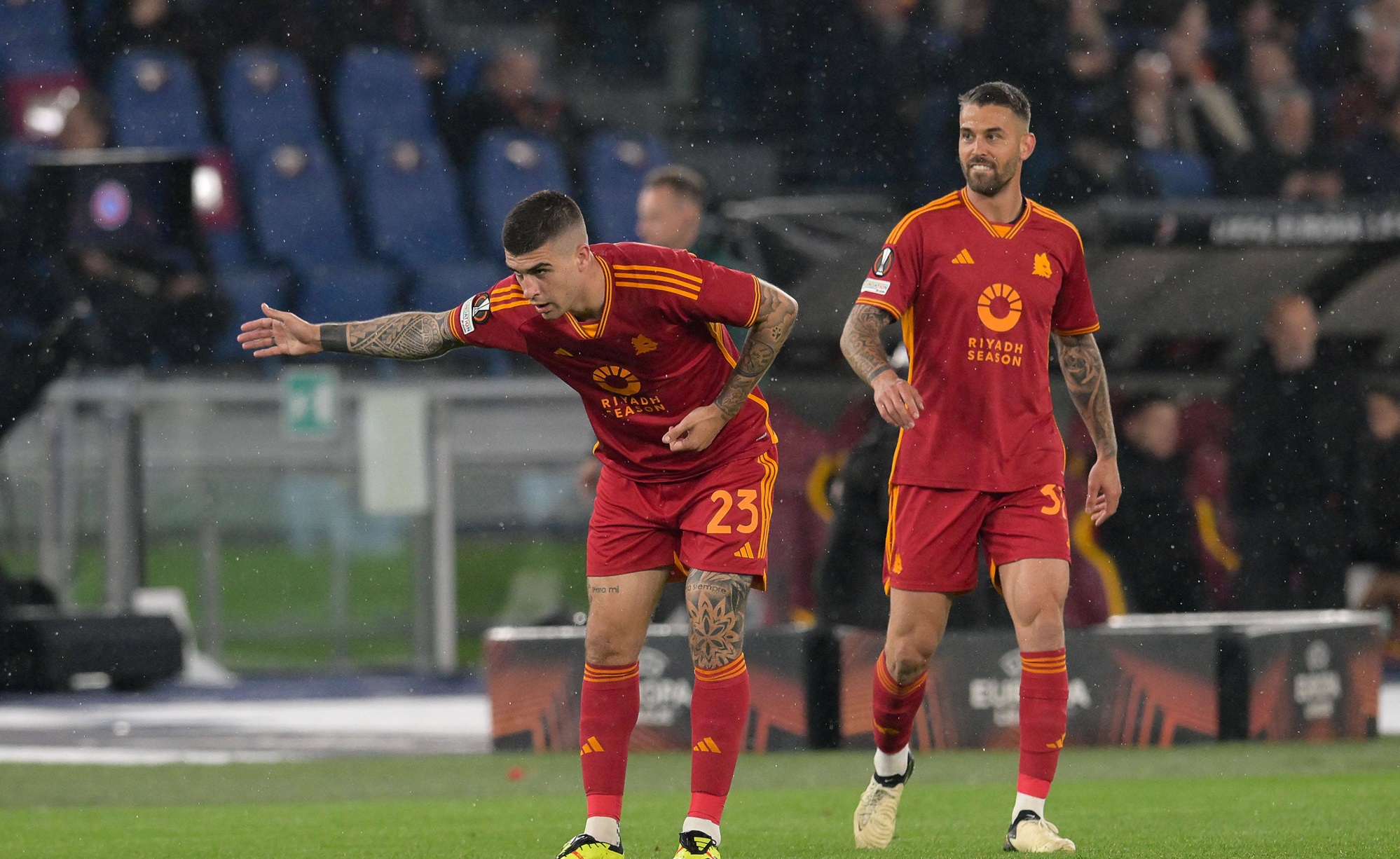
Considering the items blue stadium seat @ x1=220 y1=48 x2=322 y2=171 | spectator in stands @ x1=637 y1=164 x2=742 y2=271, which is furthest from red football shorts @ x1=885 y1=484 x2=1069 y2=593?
blue stadium seat @ x1=220 y1=48 x2=322 y2=171

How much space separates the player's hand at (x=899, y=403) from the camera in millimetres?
4785

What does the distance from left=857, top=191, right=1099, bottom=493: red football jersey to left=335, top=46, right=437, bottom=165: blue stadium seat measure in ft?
33.0

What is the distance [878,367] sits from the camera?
5.10 metres

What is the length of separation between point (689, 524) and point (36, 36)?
1147cm

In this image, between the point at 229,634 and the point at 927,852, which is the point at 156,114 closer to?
the point at 229,634

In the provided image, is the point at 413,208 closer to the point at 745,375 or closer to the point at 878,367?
the point at 878,367

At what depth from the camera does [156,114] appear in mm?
14203

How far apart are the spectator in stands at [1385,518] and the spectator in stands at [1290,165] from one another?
1395 mm

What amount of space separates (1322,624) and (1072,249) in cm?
387

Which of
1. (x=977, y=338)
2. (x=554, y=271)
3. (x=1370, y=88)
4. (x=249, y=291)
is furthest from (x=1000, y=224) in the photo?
(x=1370, y=88)

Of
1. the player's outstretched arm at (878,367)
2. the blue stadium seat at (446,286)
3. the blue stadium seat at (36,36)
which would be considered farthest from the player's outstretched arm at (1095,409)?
the blue stadium seat at (36,36)

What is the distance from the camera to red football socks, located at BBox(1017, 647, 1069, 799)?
16.7 feet

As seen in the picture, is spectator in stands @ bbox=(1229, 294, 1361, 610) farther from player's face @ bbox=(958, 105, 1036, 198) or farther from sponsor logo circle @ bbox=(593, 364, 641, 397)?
sponsor logo circle @ bbox=(593, 364, 641, 397)

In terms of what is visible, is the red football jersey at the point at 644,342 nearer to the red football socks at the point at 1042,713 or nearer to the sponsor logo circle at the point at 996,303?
the sponsor logo circle at the point at 996,303
